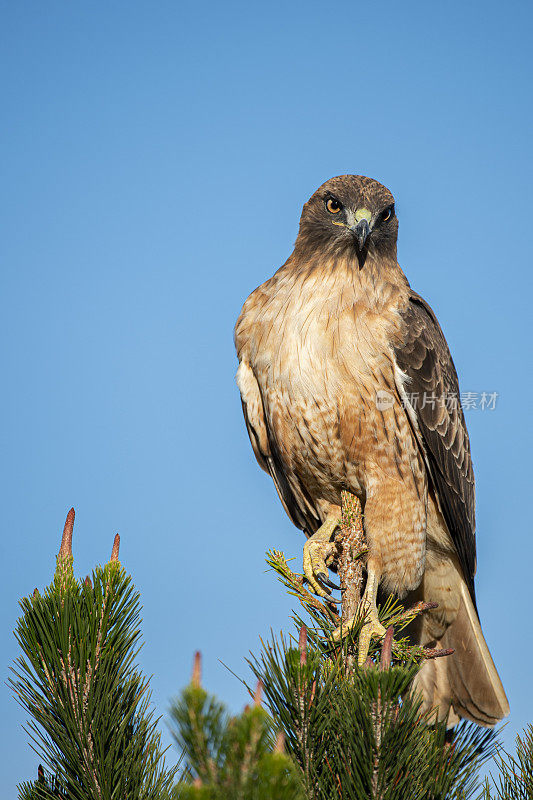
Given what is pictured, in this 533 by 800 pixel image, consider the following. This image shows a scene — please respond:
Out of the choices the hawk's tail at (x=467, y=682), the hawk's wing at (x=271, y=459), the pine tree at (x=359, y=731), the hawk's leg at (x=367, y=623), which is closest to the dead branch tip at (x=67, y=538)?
the pine tree at (x=359, y=731)

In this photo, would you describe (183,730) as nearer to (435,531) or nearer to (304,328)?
(304,328)

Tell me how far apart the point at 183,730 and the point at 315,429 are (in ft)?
10.4

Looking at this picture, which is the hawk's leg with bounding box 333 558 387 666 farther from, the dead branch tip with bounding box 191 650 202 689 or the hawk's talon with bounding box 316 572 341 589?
the dead branch tip with bounding box 191 650 202 689

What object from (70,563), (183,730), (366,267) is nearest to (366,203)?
(366,267)

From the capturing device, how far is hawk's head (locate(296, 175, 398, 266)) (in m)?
4.90

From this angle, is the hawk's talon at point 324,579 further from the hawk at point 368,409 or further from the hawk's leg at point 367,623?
the hawk's leg at point 367,623

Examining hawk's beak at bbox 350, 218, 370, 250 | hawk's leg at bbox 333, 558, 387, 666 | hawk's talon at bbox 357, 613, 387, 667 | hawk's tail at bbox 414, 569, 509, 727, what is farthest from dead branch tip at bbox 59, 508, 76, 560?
hawk's tail at bbox 414, 569, 509, 727

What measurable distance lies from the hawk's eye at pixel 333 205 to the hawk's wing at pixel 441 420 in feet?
2.74

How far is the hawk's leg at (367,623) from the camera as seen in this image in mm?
3500

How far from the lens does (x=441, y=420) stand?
5.09m

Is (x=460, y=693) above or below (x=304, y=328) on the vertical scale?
below

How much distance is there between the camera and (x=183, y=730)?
1564mm

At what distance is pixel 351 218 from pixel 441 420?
1575 millimetres

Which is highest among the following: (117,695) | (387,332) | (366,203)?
(366,203)
